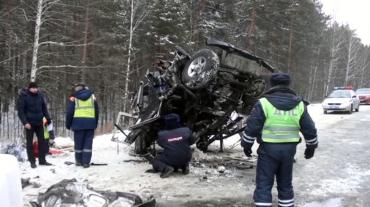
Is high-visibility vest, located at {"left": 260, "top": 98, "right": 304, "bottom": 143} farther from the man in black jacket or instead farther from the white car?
the white car

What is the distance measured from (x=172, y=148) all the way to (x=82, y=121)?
2171mm

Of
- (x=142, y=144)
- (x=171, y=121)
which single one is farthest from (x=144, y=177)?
(x=142, y=144)

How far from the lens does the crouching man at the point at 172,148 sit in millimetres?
8625

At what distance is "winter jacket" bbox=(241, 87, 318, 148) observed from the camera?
5.70 metres

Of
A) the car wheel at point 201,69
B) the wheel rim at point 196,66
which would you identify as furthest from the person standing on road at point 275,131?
the wheel rim at point 196,66

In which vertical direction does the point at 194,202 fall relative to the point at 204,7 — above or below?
below

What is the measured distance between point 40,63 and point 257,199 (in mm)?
20369

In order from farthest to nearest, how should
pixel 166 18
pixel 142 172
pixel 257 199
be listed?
pixel 166 18, pixel 142 172, pixel 257 199

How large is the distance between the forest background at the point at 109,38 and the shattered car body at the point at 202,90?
9.39 meters

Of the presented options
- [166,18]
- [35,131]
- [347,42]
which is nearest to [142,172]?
[35,131]

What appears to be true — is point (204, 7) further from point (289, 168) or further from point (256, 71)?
point (289, 168)

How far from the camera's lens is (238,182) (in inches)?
333

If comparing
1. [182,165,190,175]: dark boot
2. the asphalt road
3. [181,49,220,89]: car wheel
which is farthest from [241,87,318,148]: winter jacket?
[182,165,190,175]: dark boot

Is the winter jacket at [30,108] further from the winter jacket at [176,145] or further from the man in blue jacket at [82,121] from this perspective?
the winter jacket at [176,145]
